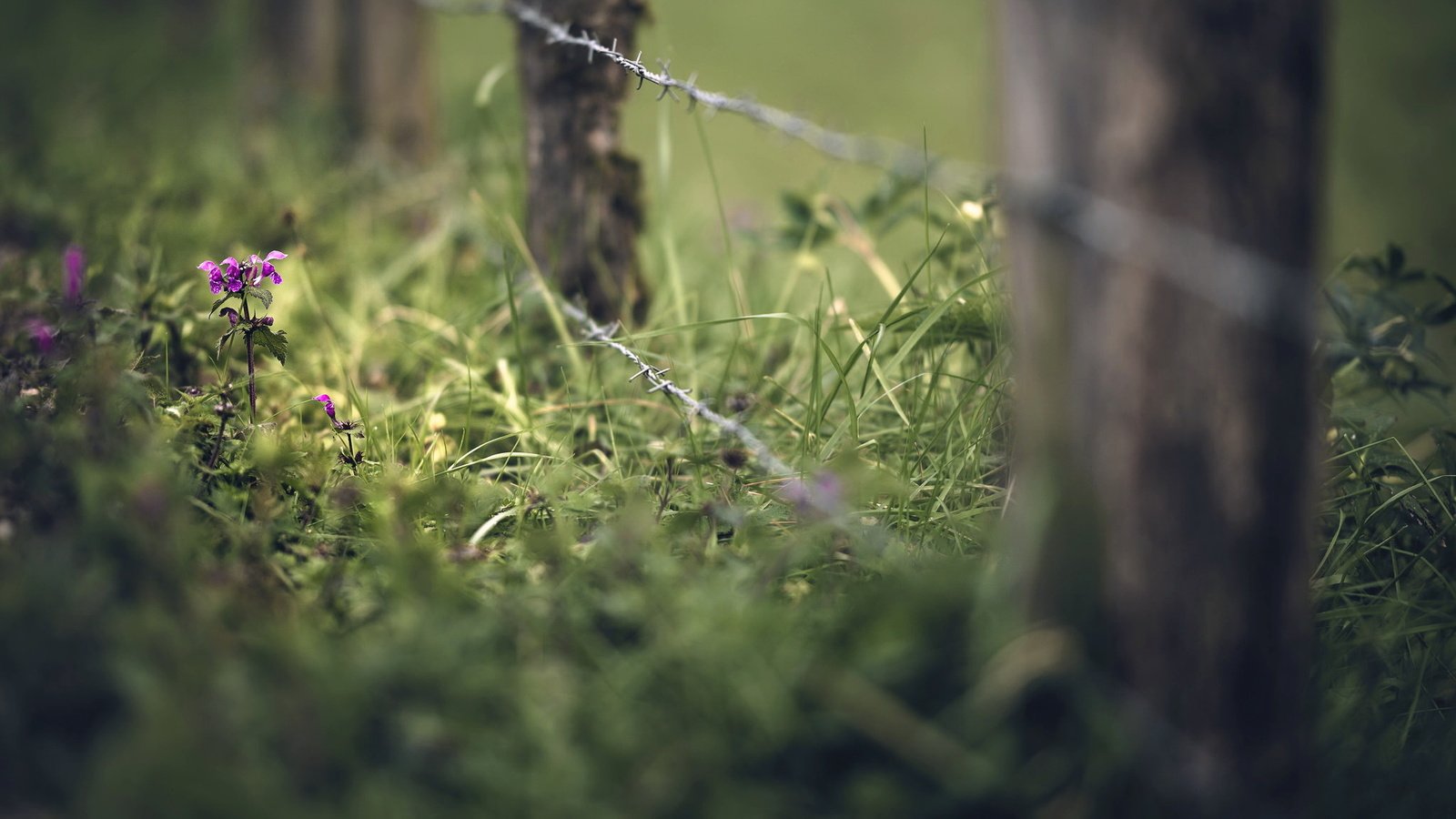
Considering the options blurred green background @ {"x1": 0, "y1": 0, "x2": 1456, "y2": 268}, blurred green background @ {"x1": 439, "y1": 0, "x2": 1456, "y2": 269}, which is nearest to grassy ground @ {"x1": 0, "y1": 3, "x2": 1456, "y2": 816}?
blurred green background @ {"x1": 0, "y1": 0, "x2": 1456, "y2": 268}

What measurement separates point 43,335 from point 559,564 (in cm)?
95

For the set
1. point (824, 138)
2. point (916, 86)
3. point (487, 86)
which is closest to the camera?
point (824, 138)

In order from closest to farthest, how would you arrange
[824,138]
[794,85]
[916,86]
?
[824,138] < [794,85] < [916,86]

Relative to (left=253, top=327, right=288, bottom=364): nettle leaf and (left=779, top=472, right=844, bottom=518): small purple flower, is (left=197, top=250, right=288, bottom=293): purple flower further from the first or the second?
(left=779, top=472, right=844, bottom=518): small purple flower

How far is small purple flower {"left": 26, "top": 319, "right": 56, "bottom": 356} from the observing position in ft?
5.26

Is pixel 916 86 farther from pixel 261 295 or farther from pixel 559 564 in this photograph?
pixel 559 564

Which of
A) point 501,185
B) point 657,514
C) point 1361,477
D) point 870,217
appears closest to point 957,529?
point 657,514

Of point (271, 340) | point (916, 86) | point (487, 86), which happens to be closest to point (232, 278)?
point (271, 340)

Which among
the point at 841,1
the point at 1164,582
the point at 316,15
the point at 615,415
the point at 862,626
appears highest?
the point at 841,1

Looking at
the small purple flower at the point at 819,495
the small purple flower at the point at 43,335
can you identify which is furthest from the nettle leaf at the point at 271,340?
the small purple flower at the point at 819,495

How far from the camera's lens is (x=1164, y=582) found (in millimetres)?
1011

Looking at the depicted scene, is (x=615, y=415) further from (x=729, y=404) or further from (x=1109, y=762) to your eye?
(x=1109, y=762)

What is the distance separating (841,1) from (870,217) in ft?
19.3

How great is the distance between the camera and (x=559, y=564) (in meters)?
1.37
